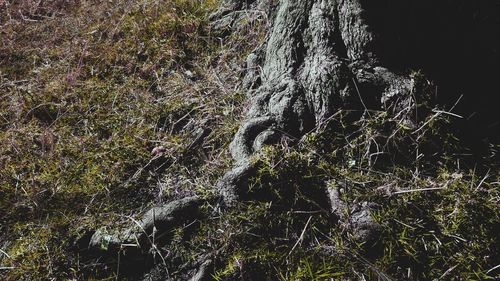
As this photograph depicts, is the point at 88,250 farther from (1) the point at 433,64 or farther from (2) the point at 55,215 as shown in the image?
(1) the point at 433,64

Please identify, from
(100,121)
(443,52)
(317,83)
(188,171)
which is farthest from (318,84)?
(100,121)

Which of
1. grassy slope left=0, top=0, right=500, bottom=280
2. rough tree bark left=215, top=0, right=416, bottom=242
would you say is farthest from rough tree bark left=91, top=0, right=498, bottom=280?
grassy slope left=0, top=0, right=500, bottom=280

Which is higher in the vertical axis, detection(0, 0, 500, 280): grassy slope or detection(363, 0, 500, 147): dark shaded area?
detection(363, 0, 500, 147): dark shaded area

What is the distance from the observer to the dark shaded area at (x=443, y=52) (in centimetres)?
261

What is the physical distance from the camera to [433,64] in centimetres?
268

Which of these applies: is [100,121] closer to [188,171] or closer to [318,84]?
[188,171]

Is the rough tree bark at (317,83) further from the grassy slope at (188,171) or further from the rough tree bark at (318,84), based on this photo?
the grassy slope at (188,171)

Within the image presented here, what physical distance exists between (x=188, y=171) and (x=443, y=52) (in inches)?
70.2

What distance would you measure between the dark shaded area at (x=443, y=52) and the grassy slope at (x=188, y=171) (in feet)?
1.03

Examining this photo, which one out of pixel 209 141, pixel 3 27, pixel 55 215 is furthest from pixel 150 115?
pixel 3 27

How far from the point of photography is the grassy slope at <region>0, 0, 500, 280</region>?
7.06ft

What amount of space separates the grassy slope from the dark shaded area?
31 cm

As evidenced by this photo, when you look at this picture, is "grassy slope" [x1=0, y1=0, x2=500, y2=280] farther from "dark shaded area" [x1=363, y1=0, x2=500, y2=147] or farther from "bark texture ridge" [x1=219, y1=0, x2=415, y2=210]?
"dark shaded area" [x1=363, y1=0, x2=500, y2=147]

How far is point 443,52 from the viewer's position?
2.71 meters
